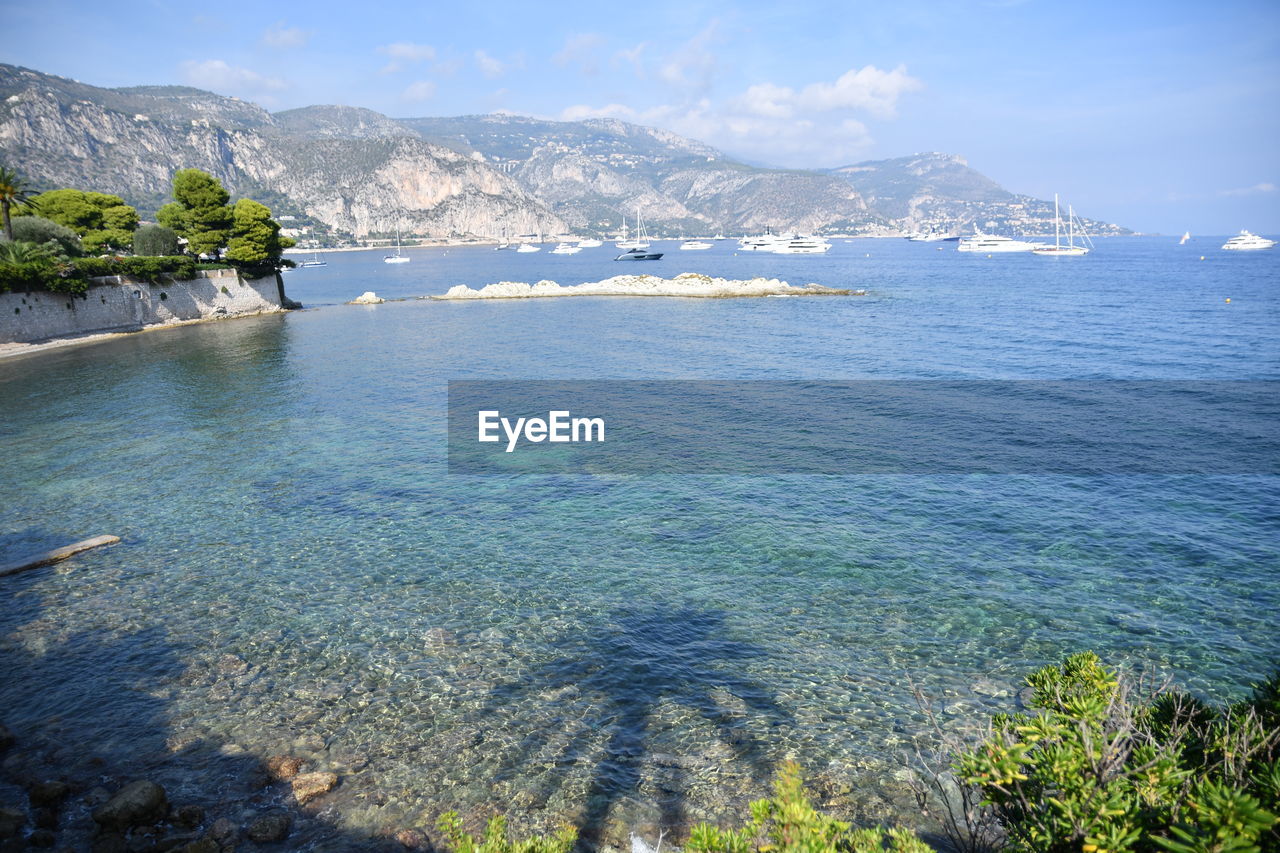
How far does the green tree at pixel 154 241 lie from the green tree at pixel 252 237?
5.68 metres

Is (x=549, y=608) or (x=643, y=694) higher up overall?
(x=549, y=608)

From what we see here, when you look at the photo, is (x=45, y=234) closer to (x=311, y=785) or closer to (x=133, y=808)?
(x=133, y=808)

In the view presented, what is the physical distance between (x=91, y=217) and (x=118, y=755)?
88.8 metres

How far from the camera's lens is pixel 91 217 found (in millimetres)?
76812

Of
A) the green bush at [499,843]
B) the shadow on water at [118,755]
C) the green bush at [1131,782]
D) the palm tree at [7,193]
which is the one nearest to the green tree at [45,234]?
the palm tree at [7,193]

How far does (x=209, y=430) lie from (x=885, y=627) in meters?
33.8

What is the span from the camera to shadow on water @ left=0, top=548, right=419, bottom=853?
10617mm

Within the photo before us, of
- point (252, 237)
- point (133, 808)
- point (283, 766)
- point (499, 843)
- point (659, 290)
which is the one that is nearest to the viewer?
point (499, 843)

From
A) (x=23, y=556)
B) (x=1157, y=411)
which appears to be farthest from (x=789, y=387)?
(x=23, y=556)

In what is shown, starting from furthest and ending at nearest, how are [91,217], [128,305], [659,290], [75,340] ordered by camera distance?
[659,290] → [91,217] → [128,305] → [75,340]

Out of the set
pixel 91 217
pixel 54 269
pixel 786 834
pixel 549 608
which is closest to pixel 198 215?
pixel 91 217

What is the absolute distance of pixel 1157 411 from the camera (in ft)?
116

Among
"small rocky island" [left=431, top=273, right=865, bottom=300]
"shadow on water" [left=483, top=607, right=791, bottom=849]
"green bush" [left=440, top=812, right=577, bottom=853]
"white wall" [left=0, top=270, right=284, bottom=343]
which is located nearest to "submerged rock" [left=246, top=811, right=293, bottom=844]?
"shadow on water" [left=483, top=607, right=791, bottom=849]

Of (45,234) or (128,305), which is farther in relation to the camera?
(128,305)
